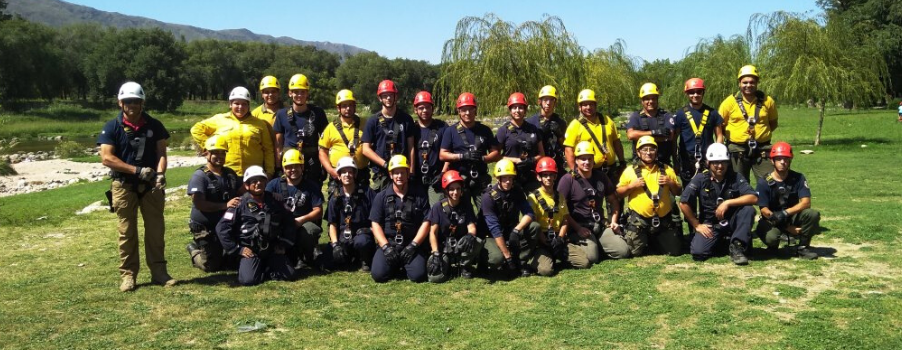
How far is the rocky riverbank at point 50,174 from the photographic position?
2332 cm

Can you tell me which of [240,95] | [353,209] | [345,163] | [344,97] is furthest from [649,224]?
[240,95]

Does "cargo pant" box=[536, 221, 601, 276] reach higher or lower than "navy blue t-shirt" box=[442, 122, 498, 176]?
lower

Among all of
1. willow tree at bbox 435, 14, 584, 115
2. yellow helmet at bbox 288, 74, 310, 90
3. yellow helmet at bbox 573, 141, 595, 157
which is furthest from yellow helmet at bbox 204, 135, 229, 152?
willow tree at bbox 435, 14, 584, 115

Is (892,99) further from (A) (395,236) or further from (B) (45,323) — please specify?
(B) (45,323)

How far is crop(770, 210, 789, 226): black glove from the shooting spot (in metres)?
8.13

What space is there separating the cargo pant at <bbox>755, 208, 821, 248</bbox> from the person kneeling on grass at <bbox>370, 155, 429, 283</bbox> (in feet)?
13.8

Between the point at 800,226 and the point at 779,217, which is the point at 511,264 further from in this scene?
the point at 800,226

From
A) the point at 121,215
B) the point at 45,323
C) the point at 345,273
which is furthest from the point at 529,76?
the point at 45,323

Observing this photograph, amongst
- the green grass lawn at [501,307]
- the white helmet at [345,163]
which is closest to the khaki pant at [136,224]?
the green grass lawn at [501,307]

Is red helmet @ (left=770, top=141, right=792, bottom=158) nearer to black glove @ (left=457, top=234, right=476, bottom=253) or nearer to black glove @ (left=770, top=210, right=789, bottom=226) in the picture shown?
black glove @ (left=770, top=210, right=789, bottom=226)

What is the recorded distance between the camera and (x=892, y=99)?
54438mm

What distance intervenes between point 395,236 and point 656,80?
151 feet

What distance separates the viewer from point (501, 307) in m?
6.87

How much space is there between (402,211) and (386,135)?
Answer: 128cm
